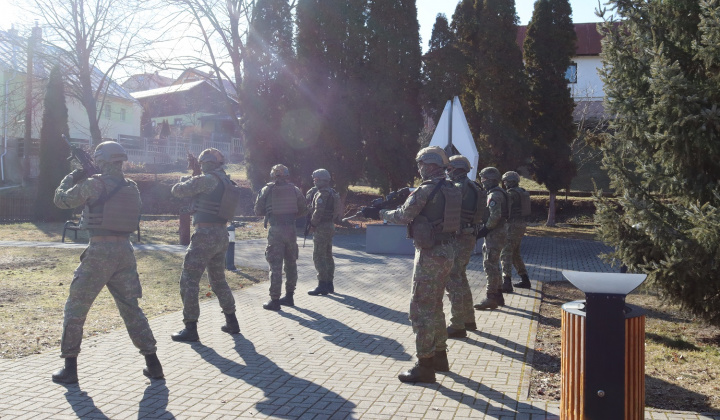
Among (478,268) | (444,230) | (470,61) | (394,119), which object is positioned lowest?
(478,268)

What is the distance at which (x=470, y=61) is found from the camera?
84.8ft

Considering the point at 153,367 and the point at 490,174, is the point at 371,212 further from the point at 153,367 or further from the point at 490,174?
the point at 153,367

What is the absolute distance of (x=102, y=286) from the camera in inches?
231

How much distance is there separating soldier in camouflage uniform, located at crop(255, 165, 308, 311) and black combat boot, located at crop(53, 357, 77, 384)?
393 centimetres

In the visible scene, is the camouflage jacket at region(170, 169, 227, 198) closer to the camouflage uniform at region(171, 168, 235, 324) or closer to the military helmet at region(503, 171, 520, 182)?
the camouflage uniform at region(171, 168, 235, 324)

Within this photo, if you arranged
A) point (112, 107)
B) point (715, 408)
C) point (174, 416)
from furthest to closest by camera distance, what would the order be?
point (112, 107) → point (715, 408) → point (174, 416)

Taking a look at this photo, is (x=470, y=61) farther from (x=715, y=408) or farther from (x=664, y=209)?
(x=715, y=408)

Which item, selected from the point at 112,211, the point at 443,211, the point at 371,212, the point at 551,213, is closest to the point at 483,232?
the point at 371,212

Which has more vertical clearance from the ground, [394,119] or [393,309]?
[394,119]

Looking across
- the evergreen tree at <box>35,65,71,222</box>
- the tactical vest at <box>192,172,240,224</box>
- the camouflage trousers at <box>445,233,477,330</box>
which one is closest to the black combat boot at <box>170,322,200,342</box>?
the tactical vest at <box>192,172,240,224</box>

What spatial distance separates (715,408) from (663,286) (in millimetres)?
2162

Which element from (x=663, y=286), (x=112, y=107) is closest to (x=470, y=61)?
(x=663, y=286)

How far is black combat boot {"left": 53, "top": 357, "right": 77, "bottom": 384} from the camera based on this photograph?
223 inches

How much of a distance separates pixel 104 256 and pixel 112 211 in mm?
420
